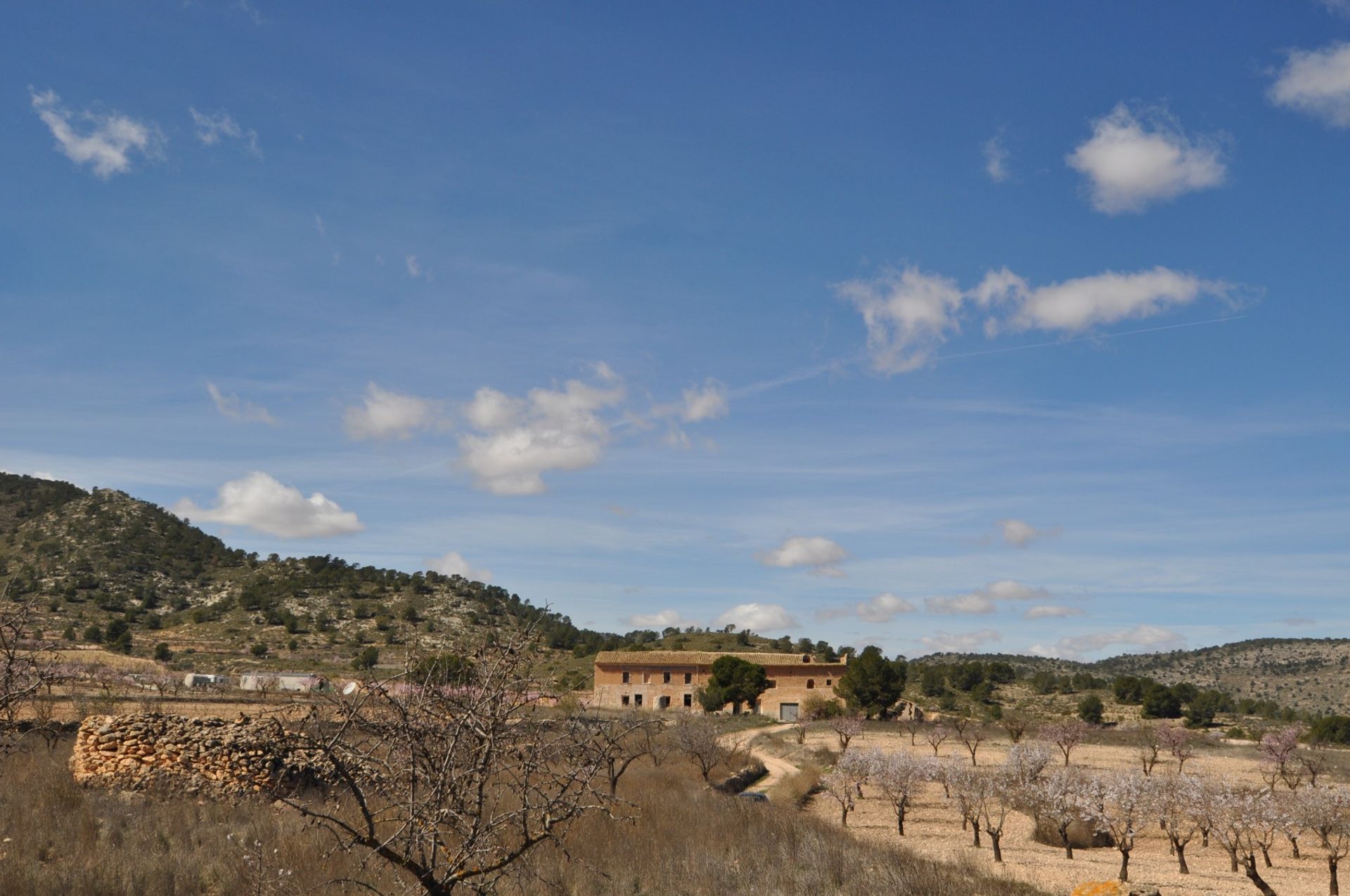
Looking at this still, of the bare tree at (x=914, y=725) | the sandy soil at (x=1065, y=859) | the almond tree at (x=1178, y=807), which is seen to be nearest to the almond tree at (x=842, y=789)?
the sandy soil at (x=1065, y=859)

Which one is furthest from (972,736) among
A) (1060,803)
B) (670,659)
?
(670,659)

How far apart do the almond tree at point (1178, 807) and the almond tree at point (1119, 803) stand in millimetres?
354

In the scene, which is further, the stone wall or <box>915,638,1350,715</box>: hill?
<box>915,638,1350,715</box>: hill

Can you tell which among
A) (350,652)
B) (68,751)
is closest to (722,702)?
(350,652)

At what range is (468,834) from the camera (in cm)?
759

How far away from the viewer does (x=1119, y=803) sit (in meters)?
27.9

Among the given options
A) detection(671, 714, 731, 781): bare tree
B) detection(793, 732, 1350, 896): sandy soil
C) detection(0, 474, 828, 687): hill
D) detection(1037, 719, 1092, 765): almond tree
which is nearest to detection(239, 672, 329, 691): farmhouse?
detection(0, 474, 828, 687): hill

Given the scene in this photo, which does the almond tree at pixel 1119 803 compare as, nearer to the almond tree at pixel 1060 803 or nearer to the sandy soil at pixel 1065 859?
the almond tree at pixel 1060 803

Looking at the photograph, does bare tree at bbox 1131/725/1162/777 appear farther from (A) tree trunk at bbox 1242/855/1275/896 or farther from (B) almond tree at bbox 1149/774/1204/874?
(A) tree trunk at bbox 1242/855/1275/896

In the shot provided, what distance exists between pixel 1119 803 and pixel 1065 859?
3.05 m

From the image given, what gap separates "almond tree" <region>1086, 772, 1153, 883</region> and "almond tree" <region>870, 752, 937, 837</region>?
570cm

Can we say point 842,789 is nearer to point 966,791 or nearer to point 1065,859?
point 966,791

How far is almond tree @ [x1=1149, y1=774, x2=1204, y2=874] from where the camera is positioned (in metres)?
26.0

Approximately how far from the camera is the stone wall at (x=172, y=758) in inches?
853
